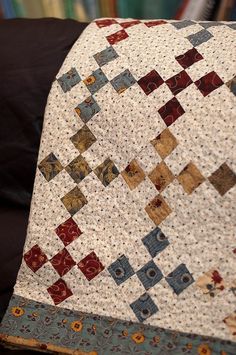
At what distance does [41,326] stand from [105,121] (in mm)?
518

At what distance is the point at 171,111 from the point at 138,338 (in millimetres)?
520

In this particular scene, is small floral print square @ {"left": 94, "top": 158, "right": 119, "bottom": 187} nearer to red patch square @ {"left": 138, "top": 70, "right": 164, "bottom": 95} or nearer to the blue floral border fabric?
red patch square @ {"left": 138, "top": 70, "right": 164, "bottom": 95}

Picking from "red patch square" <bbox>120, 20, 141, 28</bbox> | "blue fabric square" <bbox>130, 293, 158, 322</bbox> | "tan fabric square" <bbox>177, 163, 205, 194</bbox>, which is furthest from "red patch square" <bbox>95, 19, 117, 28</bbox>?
"blue fabric square" <bbox>130, 293, 158, 322</bbox>

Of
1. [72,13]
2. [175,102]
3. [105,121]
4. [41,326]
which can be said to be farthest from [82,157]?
[72,13]

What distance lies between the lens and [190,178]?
1.02 m

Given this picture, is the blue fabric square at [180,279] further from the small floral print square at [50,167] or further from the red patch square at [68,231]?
the small floral print square at [50,167]

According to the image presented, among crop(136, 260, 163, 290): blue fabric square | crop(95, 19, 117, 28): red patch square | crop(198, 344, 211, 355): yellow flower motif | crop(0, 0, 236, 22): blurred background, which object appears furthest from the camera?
crop(0, 0, 236, 22): blurred background

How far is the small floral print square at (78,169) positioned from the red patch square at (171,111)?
0.23 m

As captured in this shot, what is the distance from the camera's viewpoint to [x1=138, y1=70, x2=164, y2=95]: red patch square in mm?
1094

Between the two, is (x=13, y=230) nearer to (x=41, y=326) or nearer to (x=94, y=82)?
(x=41, y=326)

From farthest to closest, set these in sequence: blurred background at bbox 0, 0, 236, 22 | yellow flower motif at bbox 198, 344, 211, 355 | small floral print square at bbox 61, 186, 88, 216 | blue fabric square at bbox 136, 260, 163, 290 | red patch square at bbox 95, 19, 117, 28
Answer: blurred background at bbox 0, 0, 236, 22 < red patch square at bbox 95, 19, 117, 28 < small floral print square at bbox 61, 186, 88, 216 < blue fabric square at bbox 136, 260, 163, 290 < yellow flower motif at bbox 198, 344, 211, 355

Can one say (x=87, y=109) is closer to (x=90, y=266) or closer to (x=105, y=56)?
(x=105, y=56)

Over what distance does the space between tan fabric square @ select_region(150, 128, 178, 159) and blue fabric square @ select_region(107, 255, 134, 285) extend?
0.26m

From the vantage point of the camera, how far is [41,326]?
1.07 m
